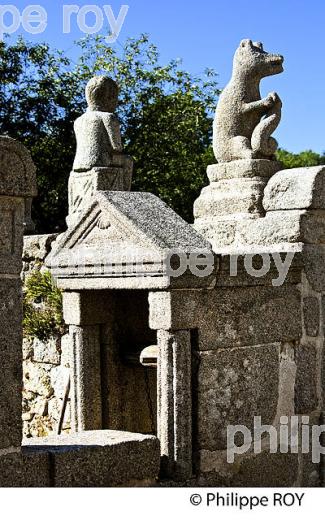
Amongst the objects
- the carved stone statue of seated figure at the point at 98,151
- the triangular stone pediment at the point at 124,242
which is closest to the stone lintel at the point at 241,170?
the triangular stone pediment at the point at 124,242

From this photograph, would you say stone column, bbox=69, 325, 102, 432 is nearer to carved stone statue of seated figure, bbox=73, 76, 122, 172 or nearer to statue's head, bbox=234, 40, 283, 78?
statue's head, bbox=234, 40, 283, 78

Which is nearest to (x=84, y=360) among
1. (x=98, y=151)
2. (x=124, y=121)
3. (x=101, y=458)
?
(x=101, y=458)

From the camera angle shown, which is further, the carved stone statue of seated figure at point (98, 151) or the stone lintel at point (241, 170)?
the carved stone statue of seated figure at point (98, 151)

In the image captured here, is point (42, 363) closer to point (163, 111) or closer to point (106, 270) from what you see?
point (106, 270)

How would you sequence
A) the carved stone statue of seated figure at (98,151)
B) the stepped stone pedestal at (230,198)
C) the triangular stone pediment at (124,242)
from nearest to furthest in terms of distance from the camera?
the triangular stone pediment at (124,242), the stepped stone pedestal at (230,198), the carved stone statue of seated figure at (98,151)

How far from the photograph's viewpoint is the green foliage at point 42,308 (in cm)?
739

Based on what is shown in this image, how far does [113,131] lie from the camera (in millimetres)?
9102

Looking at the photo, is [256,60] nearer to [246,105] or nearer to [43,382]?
[246,105]

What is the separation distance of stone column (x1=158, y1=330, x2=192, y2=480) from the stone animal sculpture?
280cm

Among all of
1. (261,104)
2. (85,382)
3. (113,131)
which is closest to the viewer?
(85,382)

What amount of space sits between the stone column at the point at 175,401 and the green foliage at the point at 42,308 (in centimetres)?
323

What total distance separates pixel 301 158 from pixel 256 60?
85.8 ft

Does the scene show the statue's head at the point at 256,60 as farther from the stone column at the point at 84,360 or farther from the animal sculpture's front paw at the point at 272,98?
the stone column at the point at 84,360

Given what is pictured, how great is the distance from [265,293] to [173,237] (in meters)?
0.69
